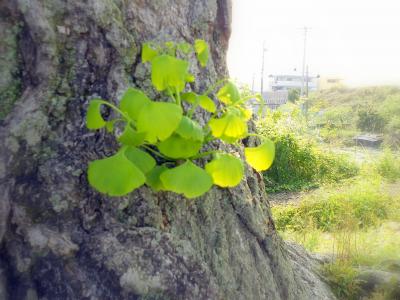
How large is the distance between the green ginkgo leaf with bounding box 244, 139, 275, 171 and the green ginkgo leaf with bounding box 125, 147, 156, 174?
0.28m

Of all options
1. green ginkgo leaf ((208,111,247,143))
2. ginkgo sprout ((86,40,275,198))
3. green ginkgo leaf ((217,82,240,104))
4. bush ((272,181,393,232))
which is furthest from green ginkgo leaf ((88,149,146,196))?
bush ((272,181,393,232))

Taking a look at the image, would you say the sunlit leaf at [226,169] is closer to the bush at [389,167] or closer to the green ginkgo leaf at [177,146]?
the green ginkgo leaf at [177,146]

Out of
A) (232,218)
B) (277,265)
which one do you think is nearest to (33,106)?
(232,218)

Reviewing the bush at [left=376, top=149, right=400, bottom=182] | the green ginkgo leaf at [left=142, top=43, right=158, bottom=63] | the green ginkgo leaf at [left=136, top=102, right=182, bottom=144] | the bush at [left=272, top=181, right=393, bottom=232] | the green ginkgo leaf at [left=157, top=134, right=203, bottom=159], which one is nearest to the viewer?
the green ginkgo leaf at [left=136, top=102, right=182, bottom=144]

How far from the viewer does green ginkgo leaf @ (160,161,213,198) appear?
3.10 ft

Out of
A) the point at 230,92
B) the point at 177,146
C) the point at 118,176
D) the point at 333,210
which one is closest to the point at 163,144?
the point at 177,146

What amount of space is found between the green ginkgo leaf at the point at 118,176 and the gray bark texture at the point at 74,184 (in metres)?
0.17

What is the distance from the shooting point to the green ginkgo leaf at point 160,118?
0.87 meters

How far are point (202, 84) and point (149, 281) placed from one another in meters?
0.65

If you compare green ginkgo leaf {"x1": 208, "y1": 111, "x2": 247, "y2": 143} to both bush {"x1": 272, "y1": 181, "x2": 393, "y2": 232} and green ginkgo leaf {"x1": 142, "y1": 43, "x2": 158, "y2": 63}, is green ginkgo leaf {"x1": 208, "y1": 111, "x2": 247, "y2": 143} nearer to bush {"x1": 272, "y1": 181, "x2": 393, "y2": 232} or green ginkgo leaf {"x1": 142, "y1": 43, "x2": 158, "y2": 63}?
green ginkgo leaf {"x1": 142, "y1": 43, "x2": 158, "y2": 63}

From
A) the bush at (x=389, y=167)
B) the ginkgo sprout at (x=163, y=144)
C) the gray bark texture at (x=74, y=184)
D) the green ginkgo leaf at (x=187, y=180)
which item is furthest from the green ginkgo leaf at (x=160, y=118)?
the bush at (x=389, y=167)

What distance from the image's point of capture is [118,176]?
89 cm

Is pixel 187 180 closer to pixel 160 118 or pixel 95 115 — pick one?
pixel 160 118

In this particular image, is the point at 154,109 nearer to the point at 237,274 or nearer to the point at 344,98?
the point at 237,274
